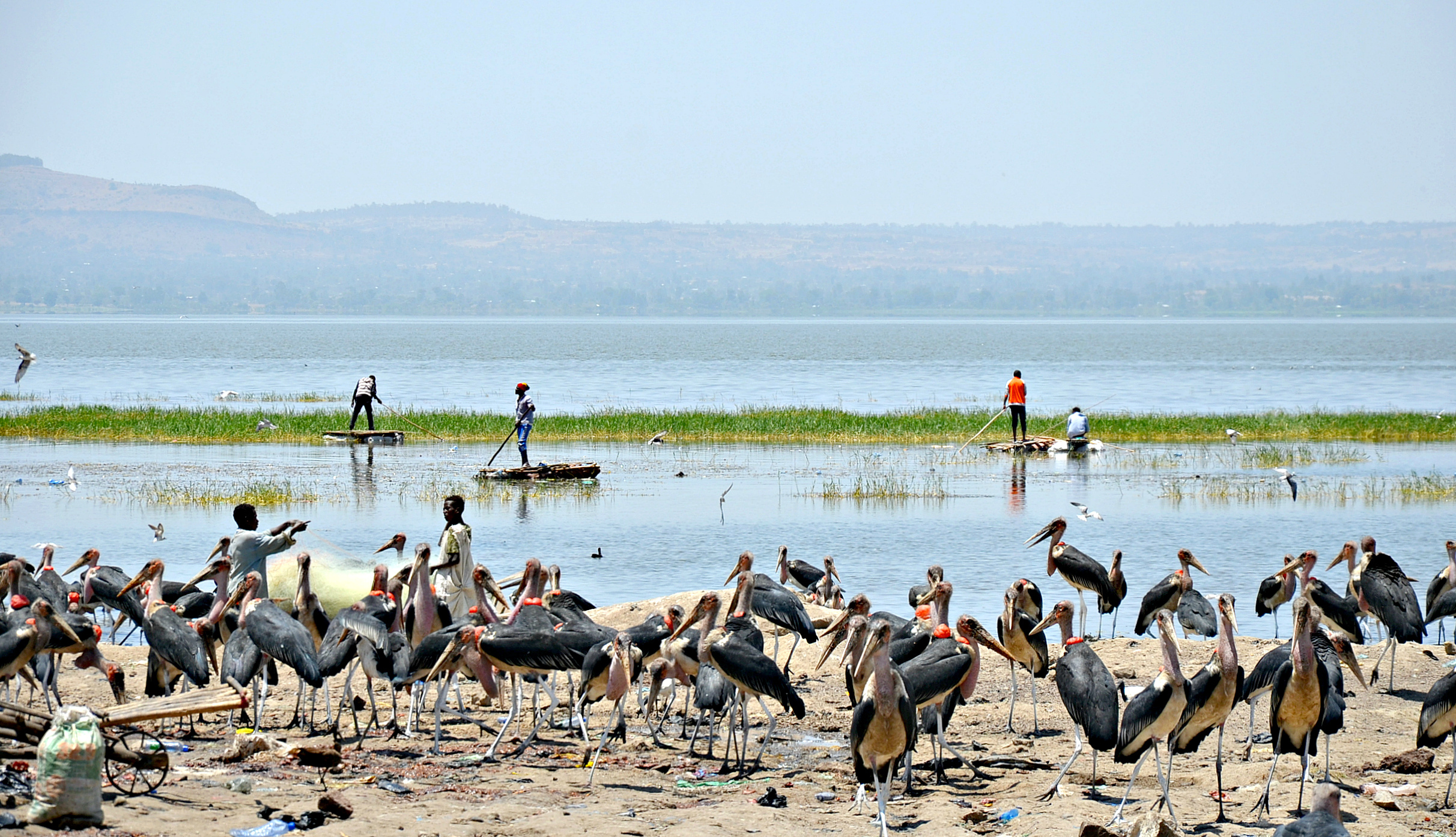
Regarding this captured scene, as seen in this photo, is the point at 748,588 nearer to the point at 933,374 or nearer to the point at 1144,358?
the point at 933,374

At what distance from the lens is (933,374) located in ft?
282

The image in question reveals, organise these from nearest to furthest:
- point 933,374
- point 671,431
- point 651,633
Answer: point 651,633, point 671,431, point 933,374

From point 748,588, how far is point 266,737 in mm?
3847

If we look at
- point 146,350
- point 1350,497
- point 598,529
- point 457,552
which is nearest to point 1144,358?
point 146,350

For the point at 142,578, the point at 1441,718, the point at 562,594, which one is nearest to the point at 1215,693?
the point at 1441,718

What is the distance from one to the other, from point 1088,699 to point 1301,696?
130 cm

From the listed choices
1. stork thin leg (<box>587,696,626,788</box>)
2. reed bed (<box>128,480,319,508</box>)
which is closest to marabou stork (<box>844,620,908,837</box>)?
stork thin leg (<box>587,696,626,788</box>)

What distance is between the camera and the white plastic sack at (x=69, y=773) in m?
7.16

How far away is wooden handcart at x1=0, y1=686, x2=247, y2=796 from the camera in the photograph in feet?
27.0

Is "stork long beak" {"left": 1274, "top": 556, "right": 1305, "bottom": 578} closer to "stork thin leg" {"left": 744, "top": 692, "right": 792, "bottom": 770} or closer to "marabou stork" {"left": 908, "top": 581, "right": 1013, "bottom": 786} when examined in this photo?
"marabou stork" {"left": 908, "top": 581, "right": 1013, "bottom": 786}

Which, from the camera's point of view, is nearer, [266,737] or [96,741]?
[96,741]

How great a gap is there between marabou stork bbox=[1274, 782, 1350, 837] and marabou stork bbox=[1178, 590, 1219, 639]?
23.5 ft

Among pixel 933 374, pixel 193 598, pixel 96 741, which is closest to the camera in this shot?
pixel 96 741

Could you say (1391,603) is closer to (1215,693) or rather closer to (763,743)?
(1215,693)
